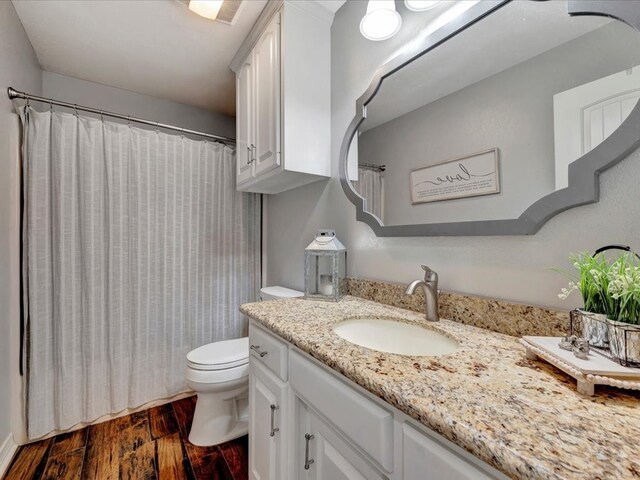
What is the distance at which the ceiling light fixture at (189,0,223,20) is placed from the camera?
1434 mm

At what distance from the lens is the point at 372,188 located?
52.5 inches

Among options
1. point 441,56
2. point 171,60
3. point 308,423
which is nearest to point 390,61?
point 441,56

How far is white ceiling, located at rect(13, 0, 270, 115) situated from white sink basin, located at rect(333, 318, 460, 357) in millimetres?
1705

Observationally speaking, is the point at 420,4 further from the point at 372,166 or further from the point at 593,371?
the point at 593,371

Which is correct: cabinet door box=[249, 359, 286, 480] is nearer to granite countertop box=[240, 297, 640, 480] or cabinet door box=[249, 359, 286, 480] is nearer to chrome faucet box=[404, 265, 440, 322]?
granite countertop box=[240, 297, 640, 480]

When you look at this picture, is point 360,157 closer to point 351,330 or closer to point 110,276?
point 351,330

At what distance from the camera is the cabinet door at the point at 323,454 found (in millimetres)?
665

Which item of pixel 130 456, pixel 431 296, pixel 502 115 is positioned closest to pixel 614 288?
pixel 431 296

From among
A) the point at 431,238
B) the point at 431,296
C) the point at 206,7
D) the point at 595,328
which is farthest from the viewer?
the point at 206,7

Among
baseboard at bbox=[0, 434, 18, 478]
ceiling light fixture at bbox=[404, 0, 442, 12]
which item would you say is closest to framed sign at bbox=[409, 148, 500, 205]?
ceiling light fixture at bbox=[404, 0, 442, 12]

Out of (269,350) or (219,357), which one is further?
(219,357)

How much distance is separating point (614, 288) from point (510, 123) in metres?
0.56

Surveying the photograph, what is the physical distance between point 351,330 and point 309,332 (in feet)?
0.76

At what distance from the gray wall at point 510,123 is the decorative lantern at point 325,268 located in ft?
1.23
